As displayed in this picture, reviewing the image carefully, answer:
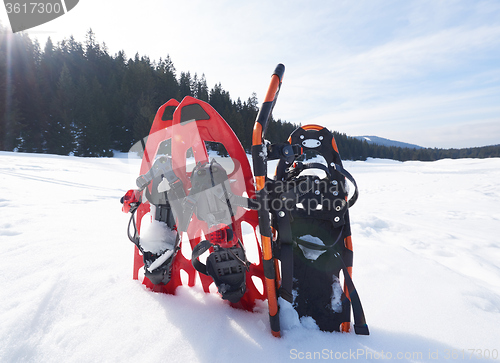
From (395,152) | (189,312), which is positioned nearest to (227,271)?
(189,312)

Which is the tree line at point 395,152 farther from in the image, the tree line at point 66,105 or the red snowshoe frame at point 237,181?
the red snowshoe frame at point 237,181

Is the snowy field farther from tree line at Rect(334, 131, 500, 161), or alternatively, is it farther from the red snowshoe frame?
tree line at Rect(334, 131, 500, 161)

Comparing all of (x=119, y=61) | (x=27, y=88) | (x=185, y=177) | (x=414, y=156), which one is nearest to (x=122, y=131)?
(x=27, y=88)

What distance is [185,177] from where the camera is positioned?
2.06m

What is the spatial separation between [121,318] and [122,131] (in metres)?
31.8

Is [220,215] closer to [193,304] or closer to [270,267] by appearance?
[270,267]

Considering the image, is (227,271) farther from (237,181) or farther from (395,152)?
(395,152)

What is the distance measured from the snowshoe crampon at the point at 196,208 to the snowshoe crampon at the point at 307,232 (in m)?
0.20

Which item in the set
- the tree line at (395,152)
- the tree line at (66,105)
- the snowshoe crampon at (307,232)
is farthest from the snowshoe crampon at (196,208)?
the tree line at (395,152)

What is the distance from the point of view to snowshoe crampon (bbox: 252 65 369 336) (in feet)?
→ 5.06

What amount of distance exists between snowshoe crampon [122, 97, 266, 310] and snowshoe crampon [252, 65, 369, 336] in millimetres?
204

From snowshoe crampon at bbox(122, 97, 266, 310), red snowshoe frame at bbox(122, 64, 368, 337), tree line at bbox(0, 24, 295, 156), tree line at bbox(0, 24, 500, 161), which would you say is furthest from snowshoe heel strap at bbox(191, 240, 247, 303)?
tree line at bbox(0, 24, 295, 156)

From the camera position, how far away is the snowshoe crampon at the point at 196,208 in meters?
1.58

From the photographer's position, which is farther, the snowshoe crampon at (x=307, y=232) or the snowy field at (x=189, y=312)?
the snowshoe crampon at (x=307, y=232)
